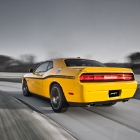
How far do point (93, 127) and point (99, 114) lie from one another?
0.87 m

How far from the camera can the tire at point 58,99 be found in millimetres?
3797

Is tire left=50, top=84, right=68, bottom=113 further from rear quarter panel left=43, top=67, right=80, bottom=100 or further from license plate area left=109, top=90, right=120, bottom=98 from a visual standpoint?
license plate area left=109, top=90, right=120, bottom=98

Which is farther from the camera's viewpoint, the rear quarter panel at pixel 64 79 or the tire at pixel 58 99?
the tire at pixel 58 99

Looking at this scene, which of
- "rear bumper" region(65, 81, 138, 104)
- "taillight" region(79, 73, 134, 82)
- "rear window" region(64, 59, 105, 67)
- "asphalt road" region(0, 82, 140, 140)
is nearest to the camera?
"asphalt road" region(0, 82, 140, 140)

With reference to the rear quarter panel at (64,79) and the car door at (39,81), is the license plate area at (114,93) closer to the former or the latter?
the rear quarter panel at (64,79)

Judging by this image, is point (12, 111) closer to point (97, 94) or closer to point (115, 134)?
point (97, 94)

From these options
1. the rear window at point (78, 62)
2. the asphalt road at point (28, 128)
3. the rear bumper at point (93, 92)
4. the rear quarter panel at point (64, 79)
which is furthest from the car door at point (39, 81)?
the rear bumper at point (93, 92)

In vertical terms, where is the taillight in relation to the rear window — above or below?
below

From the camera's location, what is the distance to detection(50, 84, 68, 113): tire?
3.80m

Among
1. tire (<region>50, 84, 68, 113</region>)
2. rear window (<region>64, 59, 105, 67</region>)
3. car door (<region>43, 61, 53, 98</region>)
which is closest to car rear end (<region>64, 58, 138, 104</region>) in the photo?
tire (<region>50, 84, 68, 113</region>)

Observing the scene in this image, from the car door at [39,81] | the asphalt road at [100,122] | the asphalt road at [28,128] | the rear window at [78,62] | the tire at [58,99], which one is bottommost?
the asphalt road at [100,122]

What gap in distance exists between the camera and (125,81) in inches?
151

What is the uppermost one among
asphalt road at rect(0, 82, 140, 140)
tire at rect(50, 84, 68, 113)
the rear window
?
the rear window

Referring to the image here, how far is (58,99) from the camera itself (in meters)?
3.96
